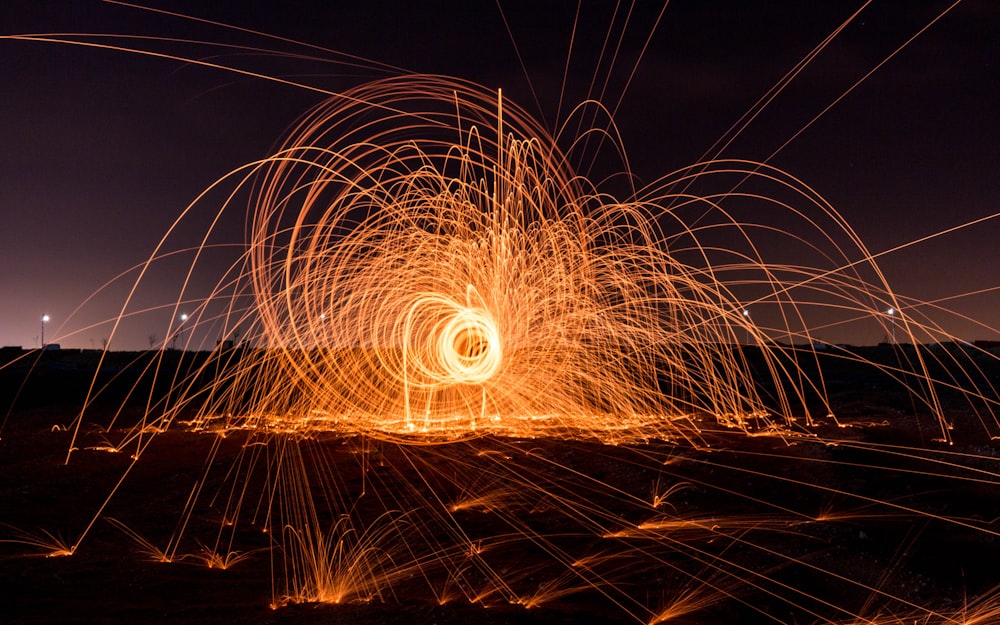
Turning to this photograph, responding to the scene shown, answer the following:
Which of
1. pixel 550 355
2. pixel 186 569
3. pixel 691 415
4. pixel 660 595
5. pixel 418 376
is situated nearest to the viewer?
pixel 660 595

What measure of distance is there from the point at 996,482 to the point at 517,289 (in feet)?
25.4

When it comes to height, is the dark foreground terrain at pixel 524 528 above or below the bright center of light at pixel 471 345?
below

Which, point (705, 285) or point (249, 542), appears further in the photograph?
point (705, 285)

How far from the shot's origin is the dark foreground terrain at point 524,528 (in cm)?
645

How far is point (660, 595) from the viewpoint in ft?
21.9

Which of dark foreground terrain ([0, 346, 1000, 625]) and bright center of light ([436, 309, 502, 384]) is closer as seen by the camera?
dark foreground terrain ([0, 346, 1000, 625])

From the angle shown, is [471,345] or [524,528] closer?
[524,528]

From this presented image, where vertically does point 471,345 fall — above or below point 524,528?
above

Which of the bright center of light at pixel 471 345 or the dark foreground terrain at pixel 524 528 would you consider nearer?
the dark foreground terrain at pixel 524 528

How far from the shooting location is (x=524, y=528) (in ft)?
28.9

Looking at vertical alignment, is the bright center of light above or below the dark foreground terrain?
above

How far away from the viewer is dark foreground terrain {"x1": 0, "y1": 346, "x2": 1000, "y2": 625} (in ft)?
21.1

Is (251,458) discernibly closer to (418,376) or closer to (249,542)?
(249,542)

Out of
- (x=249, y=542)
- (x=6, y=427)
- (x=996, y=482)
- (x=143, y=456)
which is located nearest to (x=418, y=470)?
(x=249, y=542)
